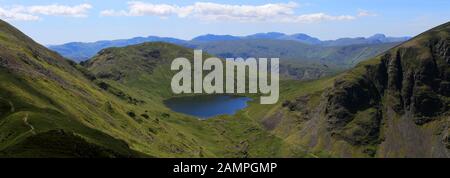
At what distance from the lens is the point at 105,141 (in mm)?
158250
